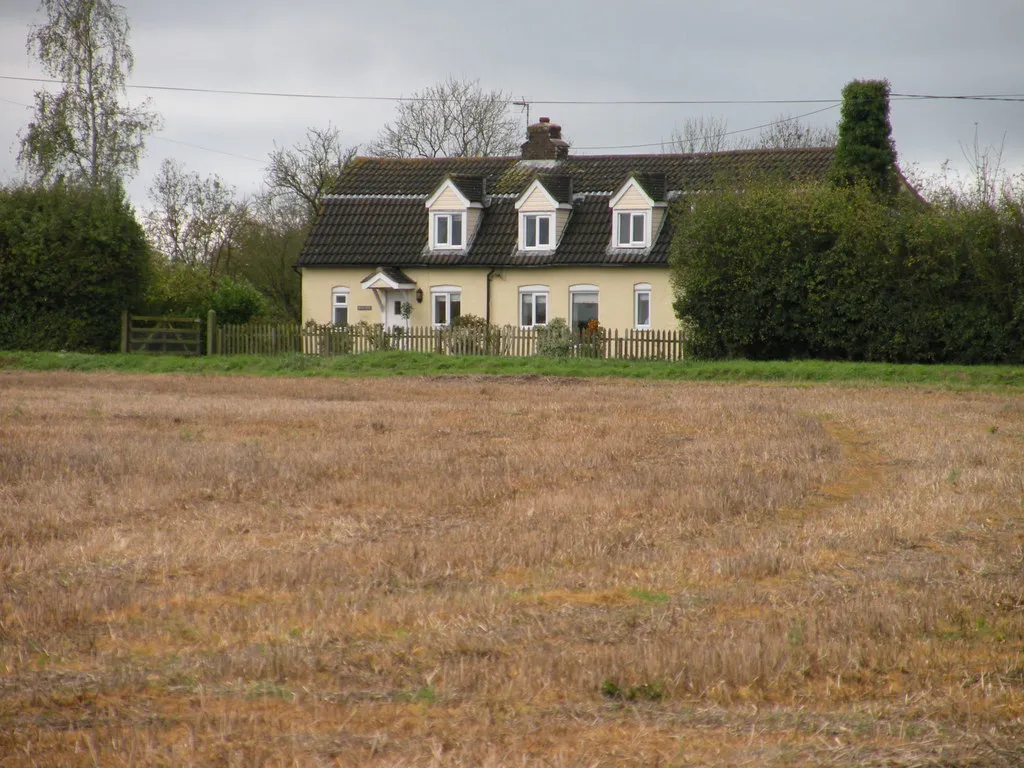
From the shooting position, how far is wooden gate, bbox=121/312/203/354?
41.4m

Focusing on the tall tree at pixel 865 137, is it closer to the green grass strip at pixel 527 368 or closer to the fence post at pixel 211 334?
the green grass strip at pixel 527 368

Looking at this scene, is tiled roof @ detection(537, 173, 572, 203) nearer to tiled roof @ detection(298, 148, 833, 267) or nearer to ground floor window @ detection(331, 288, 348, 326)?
tiled roof @ detection(298, 148, 833, 267)

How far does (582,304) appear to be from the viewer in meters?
46.5

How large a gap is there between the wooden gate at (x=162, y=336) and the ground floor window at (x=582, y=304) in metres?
14.1

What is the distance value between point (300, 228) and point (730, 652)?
199ft

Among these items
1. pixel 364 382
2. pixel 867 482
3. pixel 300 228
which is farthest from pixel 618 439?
pixel 300 228

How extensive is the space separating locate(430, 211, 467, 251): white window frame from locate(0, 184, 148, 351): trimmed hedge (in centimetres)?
1179

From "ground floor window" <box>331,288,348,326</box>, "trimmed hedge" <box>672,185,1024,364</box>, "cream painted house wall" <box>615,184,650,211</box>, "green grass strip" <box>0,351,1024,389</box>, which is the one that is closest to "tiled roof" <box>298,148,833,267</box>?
"cream painted house wall" <box>615,184,650,211</box>

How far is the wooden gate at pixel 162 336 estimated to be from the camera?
41.4 meters

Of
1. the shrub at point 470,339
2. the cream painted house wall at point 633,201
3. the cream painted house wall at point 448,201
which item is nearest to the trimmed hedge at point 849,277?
the cream painted house wall at point 633,201

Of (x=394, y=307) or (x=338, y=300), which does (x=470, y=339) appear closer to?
(x=394, y=307)

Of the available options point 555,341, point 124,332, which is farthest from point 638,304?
point 124,332

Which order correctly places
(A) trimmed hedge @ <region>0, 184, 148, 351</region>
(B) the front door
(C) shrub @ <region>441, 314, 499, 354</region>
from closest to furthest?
(C) shrub @ <region>441, 314, 499, 354</region> < (A) trimmed hedge @ <region>0, 184, 148, 351</region> < (B) the front door

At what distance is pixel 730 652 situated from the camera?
251 inches
